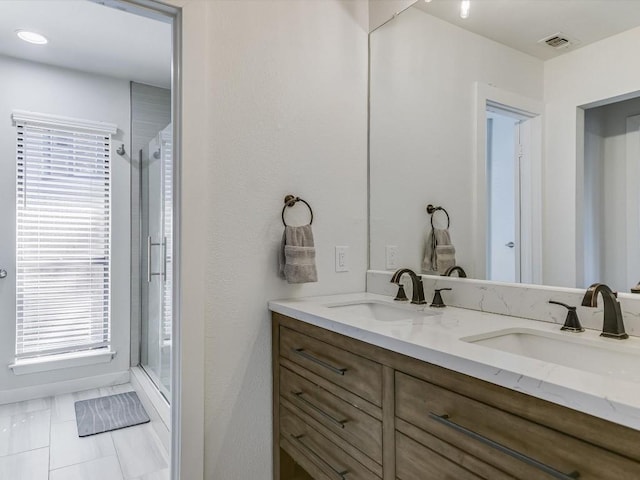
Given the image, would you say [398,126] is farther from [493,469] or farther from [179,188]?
[493,469]

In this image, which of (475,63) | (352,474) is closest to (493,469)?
(352,474)

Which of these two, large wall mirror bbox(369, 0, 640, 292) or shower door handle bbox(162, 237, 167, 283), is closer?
large wall mirror bbox(369, 0, 640, 292)

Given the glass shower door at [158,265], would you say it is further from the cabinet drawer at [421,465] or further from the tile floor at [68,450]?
the cabinet drawer at [421,465]

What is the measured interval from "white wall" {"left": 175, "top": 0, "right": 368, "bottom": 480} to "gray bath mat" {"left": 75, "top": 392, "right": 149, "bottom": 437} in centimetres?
134

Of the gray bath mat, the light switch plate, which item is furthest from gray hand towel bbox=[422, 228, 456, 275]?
the gray bath mat

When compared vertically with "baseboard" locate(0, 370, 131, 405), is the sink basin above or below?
above

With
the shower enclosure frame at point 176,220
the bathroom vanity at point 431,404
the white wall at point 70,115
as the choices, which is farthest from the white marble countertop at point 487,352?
the white wall at point 70,115

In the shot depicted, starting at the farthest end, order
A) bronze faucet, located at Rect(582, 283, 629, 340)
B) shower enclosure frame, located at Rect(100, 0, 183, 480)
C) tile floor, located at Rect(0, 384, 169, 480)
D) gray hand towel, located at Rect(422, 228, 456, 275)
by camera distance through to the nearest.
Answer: tile floor, located at Rect(0, 384, 169, 480), gray hand towel, located at Rect(422, 228, 456, 275), shower enclosure frame, located at Rect(100, 0, 183, 480), bronze faucet, located at Rect(582, 283, 629, 340)

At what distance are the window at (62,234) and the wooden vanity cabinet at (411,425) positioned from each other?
2189 mm

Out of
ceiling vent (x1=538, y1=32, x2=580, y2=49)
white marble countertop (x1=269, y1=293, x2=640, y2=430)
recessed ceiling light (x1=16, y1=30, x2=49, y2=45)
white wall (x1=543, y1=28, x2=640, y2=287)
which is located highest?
recessed ceiling light (x1=16, y1=30, x2=49, y2=45)

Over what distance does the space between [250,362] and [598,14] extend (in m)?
1.64

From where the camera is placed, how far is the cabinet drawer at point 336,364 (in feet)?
3.68

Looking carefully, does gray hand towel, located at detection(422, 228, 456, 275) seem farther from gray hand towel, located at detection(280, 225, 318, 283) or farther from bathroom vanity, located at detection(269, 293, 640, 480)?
gray hand towel, located at detection(280, 225, 318, 283)

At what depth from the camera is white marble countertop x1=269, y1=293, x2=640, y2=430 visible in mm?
646
